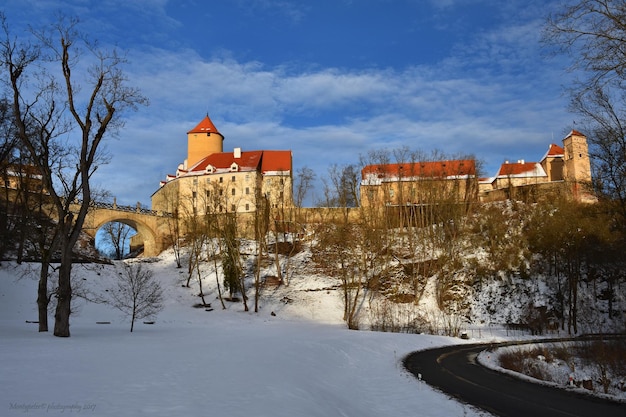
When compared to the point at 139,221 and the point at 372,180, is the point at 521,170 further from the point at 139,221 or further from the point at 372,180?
the point at 139,221

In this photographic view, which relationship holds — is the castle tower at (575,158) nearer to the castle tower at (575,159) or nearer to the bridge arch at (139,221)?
the castle tower at (575,159)

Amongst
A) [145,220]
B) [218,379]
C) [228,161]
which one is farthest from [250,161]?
[218,379]

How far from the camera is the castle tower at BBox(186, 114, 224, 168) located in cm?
9238

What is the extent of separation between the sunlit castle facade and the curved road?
59328 millimetres

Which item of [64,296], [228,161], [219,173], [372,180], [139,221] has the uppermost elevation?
[228,161]

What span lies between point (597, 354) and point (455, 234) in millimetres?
32780

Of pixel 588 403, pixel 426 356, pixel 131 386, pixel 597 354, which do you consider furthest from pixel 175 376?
pixel 597 354

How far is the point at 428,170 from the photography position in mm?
70938

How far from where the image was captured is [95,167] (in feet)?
69.0

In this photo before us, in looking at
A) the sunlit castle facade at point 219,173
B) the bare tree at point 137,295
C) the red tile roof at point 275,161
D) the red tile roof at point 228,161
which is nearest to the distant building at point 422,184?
the sunlit castle facade at point 219,173

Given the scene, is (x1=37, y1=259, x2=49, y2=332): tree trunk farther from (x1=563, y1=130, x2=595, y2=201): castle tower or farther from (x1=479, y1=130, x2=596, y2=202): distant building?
(x1=563, y1=130, x2=595, y2=201): castle tower

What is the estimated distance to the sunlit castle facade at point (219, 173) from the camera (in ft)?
268

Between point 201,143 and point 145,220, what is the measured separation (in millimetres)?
27630

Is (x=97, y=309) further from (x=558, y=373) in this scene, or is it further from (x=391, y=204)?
(x=391, y=204)
